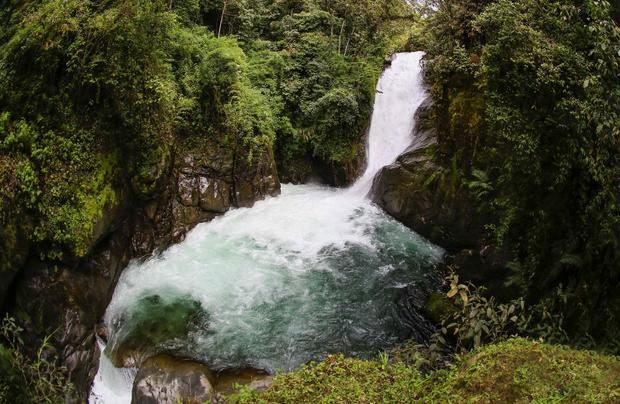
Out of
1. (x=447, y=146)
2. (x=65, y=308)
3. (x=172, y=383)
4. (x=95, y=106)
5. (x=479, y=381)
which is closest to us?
(x=479, y=381)

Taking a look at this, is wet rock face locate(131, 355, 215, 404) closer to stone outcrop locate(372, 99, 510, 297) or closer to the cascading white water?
the cascading white water

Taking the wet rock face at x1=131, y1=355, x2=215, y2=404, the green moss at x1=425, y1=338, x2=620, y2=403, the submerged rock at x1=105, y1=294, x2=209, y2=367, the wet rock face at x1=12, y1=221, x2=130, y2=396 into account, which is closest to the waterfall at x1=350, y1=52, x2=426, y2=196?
the submerged rock at x1=105, y1=294, x2=209, y2=367

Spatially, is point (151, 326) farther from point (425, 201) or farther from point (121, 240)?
point (425, 201)

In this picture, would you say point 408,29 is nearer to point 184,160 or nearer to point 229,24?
point 229,24

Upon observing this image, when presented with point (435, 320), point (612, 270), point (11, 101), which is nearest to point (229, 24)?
point (11, 101)

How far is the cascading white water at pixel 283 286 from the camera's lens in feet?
26.1

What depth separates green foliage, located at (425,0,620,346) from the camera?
5.08 m

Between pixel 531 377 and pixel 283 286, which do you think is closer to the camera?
pixel 531 377

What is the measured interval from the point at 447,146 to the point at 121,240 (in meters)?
8.50

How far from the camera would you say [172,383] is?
678 centimetres

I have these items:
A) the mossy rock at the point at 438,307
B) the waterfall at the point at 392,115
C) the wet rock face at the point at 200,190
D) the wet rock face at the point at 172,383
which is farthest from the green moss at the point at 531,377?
the waterfall at the point at 392,115

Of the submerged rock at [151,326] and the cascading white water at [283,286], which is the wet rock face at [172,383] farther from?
the submerged rock at [151,326]

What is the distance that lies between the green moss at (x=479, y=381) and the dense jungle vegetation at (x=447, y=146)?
2 centimetres

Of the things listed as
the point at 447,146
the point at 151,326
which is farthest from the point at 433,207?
the point at 151,326
